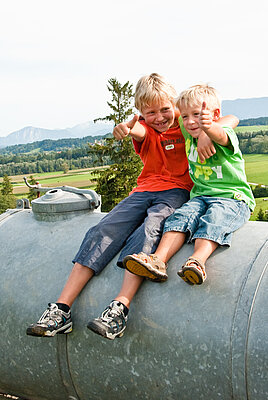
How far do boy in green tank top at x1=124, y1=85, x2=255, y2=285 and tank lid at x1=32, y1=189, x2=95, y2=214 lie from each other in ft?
3.83

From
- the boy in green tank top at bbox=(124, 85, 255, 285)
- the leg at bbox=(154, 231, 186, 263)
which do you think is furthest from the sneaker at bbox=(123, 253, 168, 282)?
the leg at bbox=(154, 231, 186, 263)

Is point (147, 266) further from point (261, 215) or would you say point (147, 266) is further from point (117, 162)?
point (261, 215)

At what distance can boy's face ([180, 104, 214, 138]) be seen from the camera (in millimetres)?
3902

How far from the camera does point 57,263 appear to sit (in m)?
4.00

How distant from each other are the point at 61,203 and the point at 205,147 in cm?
165

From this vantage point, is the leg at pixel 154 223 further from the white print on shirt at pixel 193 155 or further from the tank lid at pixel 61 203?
the tank lid at pixel 61 203

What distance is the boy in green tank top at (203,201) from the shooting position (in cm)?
323

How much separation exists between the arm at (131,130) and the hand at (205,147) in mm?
694

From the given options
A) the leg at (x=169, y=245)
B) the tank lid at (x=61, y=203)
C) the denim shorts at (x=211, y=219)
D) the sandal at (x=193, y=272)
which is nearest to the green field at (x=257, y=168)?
the tank lid at (x=61, y=203)

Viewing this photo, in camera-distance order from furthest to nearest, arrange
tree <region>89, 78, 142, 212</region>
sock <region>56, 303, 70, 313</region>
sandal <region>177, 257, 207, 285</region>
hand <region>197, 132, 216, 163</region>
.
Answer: tree <region>89, 78, 142, 212</region>, hand <region>197, 132, 216, 163</region>, sock <region>56, 303, 70, 313</region>, sandal <region>177, 257, 207, 285</region>

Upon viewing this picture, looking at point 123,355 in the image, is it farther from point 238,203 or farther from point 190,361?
point 238,203

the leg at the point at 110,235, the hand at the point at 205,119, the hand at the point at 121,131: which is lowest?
the leg at the point at 110,235

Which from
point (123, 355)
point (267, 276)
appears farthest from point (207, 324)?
point (123, 355)

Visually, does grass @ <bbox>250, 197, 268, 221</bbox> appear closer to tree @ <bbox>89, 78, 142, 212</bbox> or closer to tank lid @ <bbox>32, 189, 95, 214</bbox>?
tree @ <bbox>89, 78, 142, 212</bbox>
